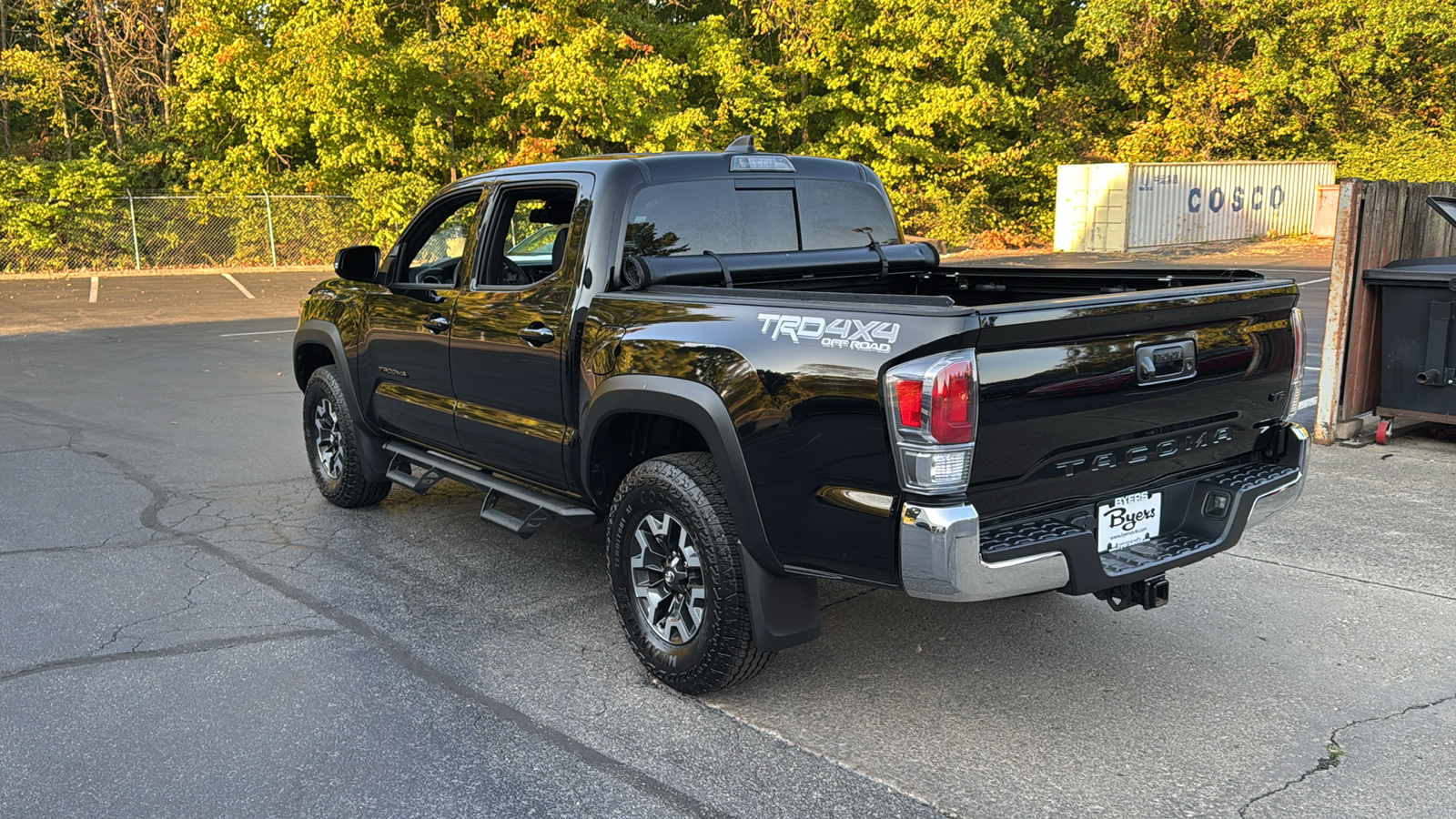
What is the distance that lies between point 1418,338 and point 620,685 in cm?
623

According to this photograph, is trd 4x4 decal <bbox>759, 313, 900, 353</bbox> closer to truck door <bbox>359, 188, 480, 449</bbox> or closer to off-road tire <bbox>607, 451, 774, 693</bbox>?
off-road tire <bbox>607, 451, 774, 693</bbox>

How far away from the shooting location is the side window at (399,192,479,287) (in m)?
5.73

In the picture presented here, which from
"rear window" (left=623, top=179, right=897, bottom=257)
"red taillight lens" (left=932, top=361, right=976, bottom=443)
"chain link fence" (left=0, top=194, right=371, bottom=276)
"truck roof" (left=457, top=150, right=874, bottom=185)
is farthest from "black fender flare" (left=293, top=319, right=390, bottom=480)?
"chain link fence" (left=0, top=194, right=371, bottom=276)

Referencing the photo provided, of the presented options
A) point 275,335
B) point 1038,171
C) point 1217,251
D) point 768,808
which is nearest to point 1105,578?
point 768,808

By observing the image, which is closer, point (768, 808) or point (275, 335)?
point (768, 808)

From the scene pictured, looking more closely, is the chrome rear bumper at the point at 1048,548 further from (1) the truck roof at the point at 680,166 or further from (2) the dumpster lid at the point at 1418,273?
(2) the dumpster lid at the point at 1418,273

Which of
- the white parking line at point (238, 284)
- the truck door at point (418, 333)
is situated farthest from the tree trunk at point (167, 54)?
the truck door at point (418, 333)

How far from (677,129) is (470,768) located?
999 inches

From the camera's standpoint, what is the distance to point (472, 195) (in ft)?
18.1

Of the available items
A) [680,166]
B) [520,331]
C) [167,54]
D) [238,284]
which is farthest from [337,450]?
[167,54]

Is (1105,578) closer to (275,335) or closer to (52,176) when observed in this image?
(275,335)

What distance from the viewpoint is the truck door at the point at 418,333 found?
17.6 feet

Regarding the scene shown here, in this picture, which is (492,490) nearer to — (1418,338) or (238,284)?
(1418,338)

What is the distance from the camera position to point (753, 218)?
193 inches
